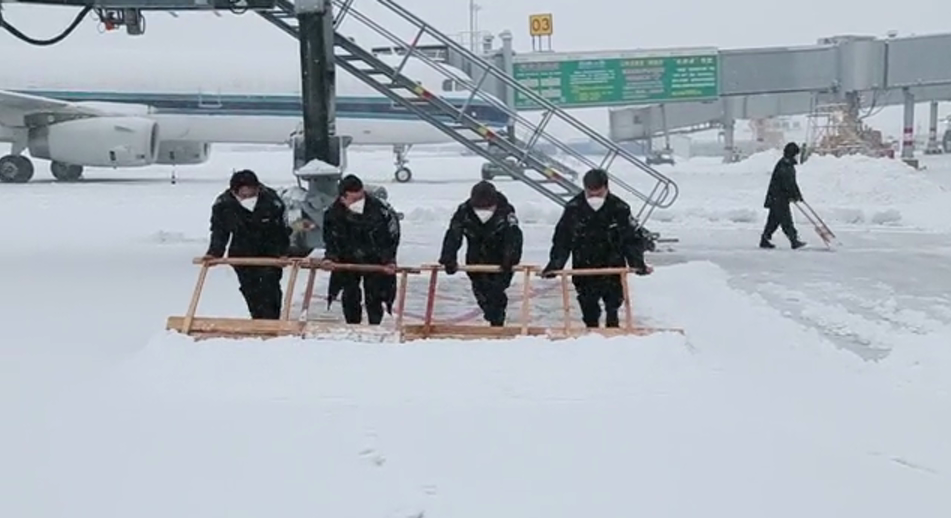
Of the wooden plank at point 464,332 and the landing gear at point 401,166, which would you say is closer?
the wooden plank at point 464,332

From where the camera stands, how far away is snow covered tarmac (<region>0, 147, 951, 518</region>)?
475cm

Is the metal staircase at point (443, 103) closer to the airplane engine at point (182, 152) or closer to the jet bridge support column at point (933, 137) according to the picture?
the airplane engine at point (182, 152)

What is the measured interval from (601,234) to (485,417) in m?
2.81

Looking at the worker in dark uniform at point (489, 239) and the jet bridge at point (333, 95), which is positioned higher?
the jet bridge at point (333, 95)

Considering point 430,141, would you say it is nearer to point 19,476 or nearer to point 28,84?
point 28,84

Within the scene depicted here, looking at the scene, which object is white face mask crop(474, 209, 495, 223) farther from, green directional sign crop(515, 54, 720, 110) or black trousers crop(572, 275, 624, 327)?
green directional sign crop(515, 54, 720, 110)

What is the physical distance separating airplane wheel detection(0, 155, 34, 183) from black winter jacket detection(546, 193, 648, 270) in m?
24.5

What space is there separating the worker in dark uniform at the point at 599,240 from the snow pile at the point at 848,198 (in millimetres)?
12098

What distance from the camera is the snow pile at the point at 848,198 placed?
19766 mm

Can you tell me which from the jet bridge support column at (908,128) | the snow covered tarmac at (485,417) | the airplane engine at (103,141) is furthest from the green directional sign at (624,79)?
the snow covered tarmac at (485,417)

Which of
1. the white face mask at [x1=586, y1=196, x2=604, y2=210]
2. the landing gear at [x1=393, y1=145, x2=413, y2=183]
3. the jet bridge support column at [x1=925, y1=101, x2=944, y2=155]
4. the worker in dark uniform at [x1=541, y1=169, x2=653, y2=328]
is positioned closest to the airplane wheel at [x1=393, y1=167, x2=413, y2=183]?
the landing gear at [x1=393, y1=145, x2=413, y2=183]

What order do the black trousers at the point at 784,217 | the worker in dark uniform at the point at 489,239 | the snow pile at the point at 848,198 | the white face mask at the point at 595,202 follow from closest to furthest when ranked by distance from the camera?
1. the white face mask at the point at 595,202
2. the worker in dark uniform at the point at 489,239
3. the black trousers at the point at 784,217
4. the snow pile at the point at 848,198

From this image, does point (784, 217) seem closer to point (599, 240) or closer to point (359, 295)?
point (599, 240)

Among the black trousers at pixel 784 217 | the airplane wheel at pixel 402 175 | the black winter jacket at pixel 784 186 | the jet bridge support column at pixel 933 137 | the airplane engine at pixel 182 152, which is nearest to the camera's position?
the black winter jacket at pixel 784 186
